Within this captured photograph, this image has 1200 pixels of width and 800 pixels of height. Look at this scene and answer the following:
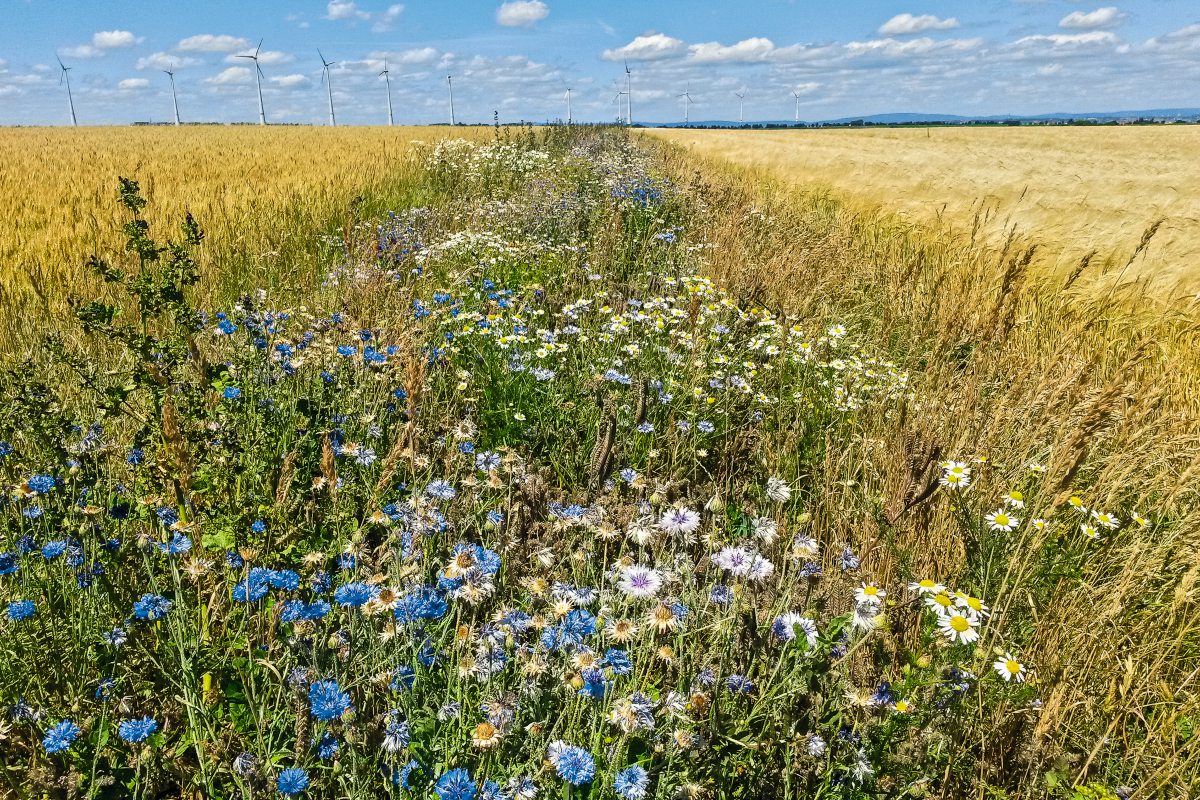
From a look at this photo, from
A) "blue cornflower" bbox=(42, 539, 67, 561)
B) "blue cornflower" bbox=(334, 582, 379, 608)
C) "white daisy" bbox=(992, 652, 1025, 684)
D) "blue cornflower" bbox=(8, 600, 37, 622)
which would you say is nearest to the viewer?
"blue cornflower" bbox=(334, 582, 379, 608)

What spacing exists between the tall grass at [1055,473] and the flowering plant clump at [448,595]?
0.16m

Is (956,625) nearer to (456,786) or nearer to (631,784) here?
(631,784)

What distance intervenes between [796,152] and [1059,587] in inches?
763

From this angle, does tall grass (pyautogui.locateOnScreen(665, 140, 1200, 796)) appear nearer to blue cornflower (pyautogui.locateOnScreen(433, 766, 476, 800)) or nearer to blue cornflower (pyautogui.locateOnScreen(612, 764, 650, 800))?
blue cornflower (pyautogui.locateOnScreen(612, 764, 650, 800))

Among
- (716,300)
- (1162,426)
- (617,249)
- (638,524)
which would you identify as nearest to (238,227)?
(617,249)

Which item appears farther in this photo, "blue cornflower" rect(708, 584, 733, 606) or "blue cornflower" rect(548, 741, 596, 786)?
"blue cornflower" rect(708, 584, 733, 606)

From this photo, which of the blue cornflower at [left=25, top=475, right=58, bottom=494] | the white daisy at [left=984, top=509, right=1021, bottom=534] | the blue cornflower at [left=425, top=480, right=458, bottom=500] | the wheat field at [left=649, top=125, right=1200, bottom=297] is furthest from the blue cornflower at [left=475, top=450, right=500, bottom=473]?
the wheat field at [left=649, top=125, right=1200, bottom=297]

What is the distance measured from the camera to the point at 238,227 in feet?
22.8

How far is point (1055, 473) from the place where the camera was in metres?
2.48

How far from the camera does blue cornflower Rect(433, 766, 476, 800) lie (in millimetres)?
1302

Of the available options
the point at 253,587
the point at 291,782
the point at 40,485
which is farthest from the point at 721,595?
the point at 40,485

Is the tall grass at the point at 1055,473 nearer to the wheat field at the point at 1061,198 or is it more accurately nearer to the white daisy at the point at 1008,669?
the white daisy at the point at 1008,669

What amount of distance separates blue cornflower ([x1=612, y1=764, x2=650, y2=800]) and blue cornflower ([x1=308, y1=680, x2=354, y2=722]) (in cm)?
61

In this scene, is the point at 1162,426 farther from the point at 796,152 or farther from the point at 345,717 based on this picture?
the point at 796,152
